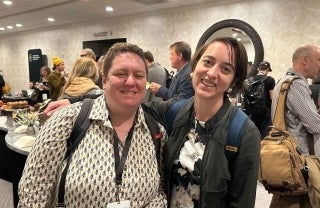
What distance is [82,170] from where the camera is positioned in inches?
48.1

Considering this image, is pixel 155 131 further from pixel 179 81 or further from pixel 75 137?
pixel 179 81

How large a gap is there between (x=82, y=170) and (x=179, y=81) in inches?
85.1

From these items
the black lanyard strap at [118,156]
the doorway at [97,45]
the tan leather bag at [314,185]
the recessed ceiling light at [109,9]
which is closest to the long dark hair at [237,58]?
the black lanyard strap at [118,156]

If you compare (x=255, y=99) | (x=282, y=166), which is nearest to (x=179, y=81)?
(x=282, y=166)

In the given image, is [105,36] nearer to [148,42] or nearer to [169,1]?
[148,42]

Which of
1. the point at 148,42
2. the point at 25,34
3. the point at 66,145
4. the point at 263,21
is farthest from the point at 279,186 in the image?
the point at 25,34

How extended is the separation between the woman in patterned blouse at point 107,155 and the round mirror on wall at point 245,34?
16.0 feet

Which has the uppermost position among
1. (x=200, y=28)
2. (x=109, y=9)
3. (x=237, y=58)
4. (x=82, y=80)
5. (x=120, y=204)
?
(x=109, y=9)

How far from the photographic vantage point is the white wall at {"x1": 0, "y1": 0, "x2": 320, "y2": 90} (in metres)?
5.60

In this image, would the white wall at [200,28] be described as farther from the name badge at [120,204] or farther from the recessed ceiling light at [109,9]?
the name badge at [120,204]

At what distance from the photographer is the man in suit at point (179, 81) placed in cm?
317

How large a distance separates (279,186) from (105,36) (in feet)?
26.1

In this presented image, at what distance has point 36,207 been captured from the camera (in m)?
1.25

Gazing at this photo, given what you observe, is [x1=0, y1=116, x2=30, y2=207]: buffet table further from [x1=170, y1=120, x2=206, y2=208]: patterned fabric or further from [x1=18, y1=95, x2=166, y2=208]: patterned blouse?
[x1=170, y1=120, x2=206, y2=208]: patterned fabric
